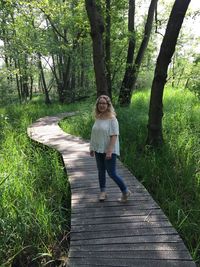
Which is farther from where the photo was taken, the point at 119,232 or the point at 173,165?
the point at 173,165

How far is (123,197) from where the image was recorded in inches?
173

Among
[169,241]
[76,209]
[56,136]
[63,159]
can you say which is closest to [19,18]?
[56,136]

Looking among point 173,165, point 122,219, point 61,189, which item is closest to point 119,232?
point 122,219

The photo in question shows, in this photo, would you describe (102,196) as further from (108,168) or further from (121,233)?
(121,233)

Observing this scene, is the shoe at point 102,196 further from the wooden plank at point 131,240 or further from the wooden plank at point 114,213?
the wooden plank at point 131,240

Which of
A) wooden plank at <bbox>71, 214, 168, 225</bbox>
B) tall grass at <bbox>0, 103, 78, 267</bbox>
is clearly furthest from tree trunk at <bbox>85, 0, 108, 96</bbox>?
wooden plank at <bbox>71, 214, 168, 225</bbox>

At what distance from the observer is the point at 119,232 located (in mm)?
3602

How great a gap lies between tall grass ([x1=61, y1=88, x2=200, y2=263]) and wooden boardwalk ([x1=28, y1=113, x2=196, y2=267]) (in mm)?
438

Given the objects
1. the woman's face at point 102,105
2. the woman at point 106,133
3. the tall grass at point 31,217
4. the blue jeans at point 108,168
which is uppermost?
the woman's face at point 102,105

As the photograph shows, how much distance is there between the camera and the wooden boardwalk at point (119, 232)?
309 cm

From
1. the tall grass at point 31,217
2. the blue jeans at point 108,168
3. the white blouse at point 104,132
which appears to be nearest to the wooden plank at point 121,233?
the tall grass at point 31,217

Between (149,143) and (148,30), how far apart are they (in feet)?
23.3

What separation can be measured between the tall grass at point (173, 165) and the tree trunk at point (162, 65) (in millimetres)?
378

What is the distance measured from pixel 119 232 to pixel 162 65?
13.0 feet
